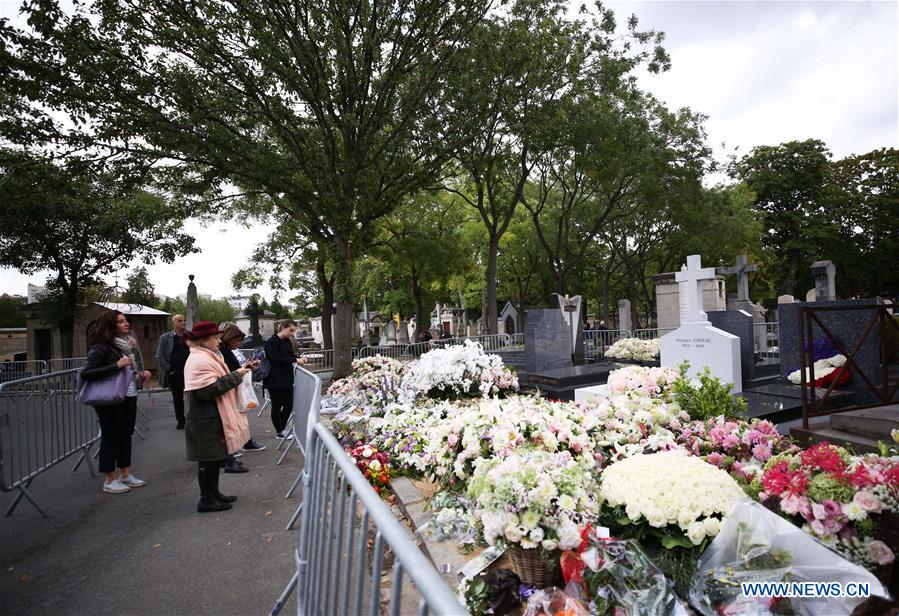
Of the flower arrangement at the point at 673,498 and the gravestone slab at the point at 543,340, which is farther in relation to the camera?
the gravestone slab at the point at 543,340

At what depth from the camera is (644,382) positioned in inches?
219

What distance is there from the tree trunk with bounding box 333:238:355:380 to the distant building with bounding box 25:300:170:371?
16804 mm

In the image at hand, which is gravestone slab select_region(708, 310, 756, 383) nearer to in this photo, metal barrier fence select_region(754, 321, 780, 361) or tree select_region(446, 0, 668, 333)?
metal barrier fence select_region(754, 321, 780, 361)

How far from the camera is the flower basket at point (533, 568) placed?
7.88 feet

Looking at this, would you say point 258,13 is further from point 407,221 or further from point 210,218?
point 407,221

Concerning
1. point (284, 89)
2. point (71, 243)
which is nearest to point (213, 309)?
point (71, 243)

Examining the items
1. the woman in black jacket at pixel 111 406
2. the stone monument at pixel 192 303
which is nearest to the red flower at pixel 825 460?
the woman in black jacket at pixel 111 406

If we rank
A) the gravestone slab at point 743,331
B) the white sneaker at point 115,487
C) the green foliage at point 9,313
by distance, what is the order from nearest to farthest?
the white sneaker at point 115,487 → the gravestone slab at point 743,331 → the green foliage at point 9,313

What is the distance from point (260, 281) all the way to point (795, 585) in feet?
71.4

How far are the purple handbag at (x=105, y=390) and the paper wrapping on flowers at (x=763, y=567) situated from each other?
5.48 metres

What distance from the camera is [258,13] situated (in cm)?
961

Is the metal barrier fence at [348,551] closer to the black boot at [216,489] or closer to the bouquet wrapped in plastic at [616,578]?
the bouquet wrapped in plastic at [616,578]

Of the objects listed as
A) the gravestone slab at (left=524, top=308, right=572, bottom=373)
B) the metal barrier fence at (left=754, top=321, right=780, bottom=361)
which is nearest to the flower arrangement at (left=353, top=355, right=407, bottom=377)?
the gravestone slab at (left=524, top=308, right=572, bottom=373)

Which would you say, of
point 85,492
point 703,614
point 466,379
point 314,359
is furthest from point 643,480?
point 314,359
